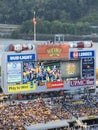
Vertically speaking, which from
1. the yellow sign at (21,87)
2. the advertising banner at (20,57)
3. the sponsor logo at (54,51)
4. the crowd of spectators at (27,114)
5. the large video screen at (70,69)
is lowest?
the crowd of spectators at (27,114)

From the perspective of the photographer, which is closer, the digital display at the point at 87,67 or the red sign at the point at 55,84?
the red sign at the point at 55,84

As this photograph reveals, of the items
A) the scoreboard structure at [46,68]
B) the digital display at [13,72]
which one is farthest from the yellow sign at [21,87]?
the digital display at [13,72]

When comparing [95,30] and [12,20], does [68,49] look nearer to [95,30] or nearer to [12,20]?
[95,30]

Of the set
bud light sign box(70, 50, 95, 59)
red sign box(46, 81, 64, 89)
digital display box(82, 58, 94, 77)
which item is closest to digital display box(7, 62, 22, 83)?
red sign box(46, 81, 64, 89)

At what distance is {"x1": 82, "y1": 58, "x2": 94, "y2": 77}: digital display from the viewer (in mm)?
48062

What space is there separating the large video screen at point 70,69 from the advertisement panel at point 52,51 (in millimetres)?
688

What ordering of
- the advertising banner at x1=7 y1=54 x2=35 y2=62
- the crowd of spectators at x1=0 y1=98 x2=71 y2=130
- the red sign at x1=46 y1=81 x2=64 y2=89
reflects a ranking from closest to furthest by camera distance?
1. the crowd of spectators at x1=0 y1=98 x2=71 y2=130
2. the advertising banner at x1=7 y1=54 x2=35 y2=62
3. the red sign at x1=46 y1=81 x2=64 y2=89

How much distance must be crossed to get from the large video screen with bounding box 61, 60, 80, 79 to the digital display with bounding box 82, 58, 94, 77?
470mm

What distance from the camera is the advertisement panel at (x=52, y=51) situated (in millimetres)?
46312

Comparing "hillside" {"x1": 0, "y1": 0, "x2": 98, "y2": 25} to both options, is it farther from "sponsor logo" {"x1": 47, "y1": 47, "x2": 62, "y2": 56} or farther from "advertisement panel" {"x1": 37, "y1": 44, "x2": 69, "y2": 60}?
"sponsor logo" {"x1": 47, "y1": 47, "x2": 62, "y2": 56}

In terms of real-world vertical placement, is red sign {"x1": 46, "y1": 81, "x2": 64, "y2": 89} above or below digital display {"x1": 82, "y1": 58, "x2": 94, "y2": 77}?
below

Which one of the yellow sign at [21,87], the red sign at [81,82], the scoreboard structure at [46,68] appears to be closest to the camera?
the scoreboard structure at [46,68]

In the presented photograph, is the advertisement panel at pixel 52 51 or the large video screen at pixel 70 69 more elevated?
the advertisement panel at pixel 52 51

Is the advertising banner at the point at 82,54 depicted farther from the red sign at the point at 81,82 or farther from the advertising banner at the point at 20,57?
the advertising banner at the point at 20,57
